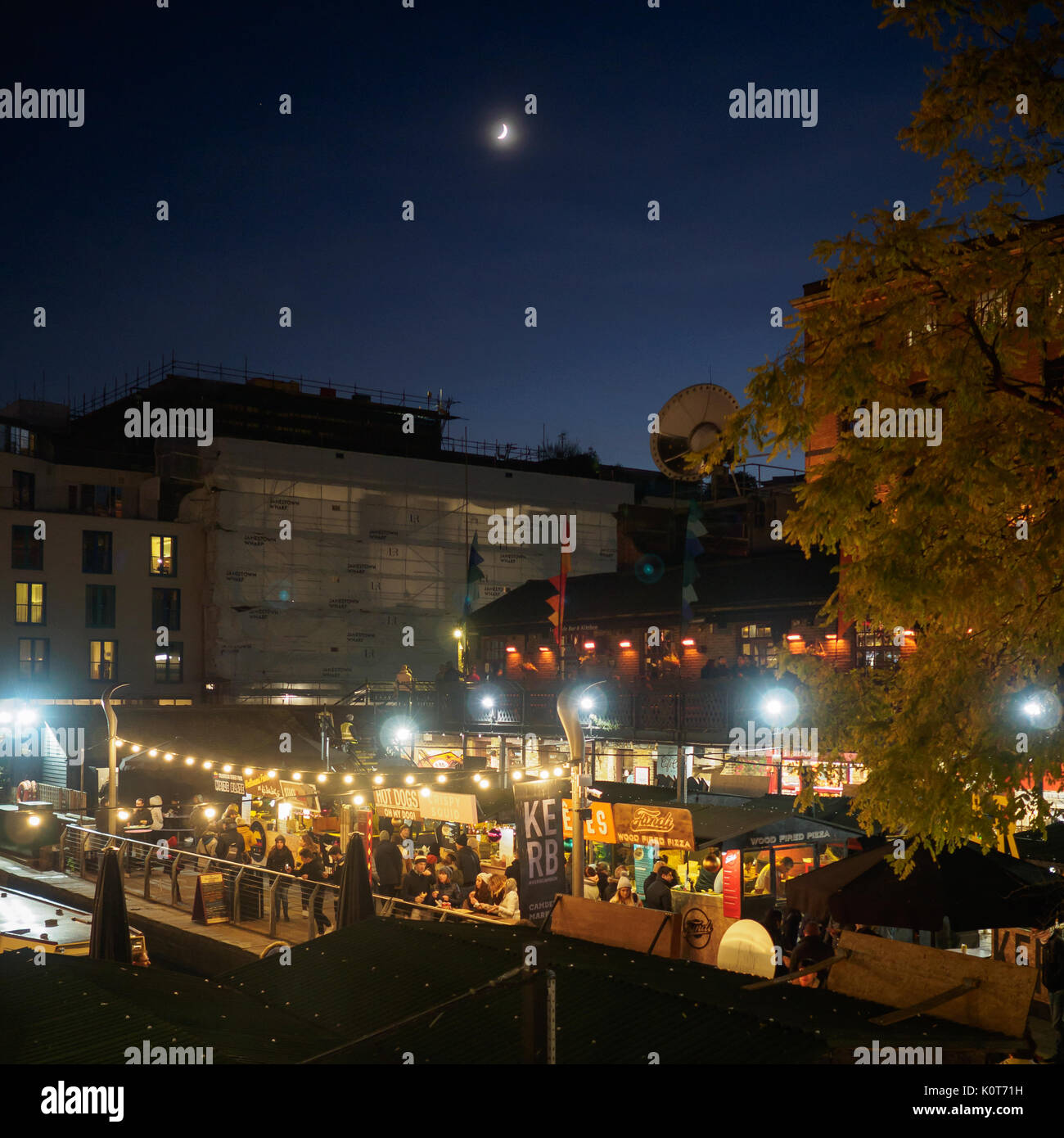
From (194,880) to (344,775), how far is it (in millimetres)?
3824

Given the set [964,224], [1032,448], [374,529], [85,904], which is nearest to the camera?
[1032,448]

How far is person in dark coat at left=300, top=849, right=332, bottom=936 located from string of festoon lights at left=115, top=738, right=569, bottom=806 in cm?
133

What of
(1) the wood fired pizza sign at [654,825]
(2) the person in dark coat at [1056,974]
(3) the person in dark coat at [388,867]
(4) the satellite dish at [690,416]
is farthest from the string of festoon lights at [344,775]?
(2) the person in dark coat at [1056,974]

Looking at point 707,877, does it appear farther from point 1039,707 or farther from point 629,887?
point 1039,707

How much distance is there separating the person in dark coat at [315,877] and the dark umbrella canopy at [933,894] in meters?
8.75

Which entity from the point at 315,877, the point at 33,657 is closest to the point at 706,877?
the point at 315,877

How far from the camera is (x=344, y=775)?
72.6ft

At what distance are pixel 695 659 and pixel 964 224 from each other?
2130cm

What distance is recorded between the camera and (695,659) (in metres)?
29.2

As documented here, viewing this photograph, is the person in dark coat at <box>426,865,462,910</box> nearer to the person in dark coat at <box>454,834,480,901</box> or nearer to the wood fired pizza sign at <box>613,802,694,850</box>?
the person in dark coat at <box>454,834,480,901</box>

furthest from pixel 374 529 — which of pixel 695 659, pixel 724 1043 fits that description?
pixel 724 1043

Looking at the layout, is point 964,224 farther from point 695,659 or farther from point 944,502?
point 695,659

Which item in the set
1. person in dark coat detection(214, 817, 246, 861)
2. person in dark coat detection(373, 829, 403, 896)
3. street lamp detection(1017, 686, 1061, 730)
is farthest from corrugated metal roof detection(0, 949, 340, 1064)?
person in dark coat detection(214, 817, 246, 861)

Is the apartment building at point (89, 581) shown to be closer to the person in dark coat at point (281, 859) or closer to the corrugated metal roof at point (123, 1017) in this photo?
the person in dark coat at point (281, 859)
